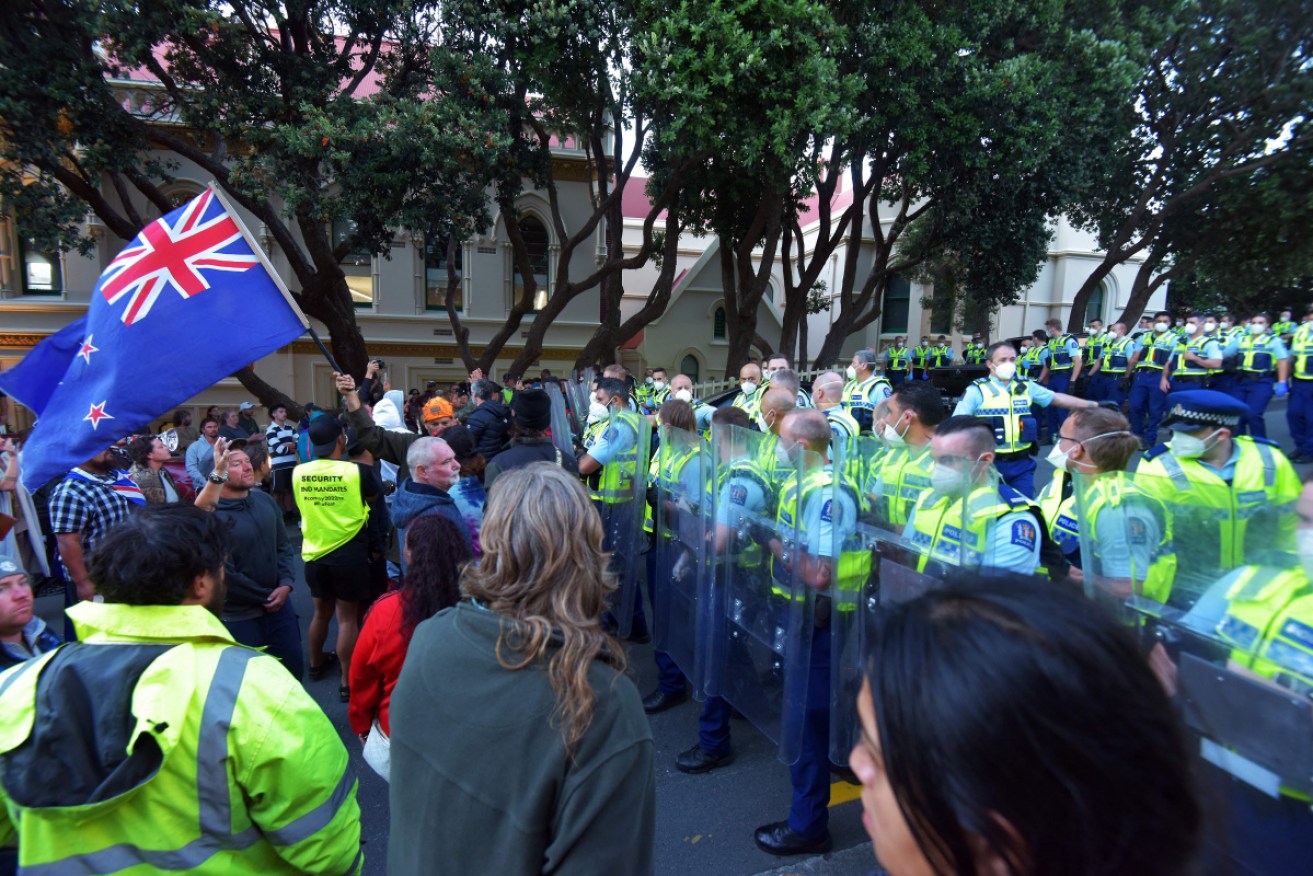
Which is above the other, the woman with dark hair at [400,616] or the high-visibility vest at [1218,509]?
the high-visibility vest at [1218,509]

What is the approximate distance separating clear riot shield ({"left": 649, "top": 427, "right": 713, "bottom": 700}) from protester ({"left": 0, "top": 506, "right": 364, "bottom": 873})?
239 centimetres

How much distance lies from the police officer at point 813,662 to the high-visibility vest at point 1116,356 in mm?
11844

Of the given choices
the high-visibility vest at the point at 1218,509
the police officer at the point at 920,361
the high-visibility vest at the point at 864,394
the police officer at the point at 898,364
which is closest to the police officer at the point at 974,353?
the police officer at the point at 920,361

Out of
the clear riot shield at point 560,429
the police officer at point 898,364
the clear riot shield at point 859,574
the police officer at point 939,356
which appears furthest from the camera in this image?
the police officer at point 898,364

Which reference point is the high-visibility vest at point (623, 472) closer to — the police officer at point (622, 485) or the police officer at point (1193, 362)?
the police officer at point (622, 485)

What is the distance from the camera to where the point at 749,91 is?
35.7 feet

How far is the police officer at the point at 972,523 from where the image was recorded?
2.74 m

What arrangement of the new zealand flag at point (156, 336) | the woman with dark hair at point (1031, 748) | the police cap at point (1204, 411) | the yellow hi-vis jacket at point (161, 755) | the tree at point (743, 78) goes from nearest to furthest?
the woman with dark hair at point (1031, 748), the yellow hi-vis jacket at point (161, 755), the police cap at point (1204, 411), the new zealand flag at point (156, 336), the tree at point (743, 78)

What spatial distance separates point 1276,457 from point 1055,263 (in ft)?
99.0

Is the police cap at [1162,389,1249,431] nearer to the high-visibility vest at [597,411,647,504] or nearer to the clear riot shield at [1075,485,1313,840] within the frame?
the clear riot shield at [1075,485,1313,840]

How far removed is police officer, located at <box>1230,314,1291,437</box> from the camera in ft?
34.7

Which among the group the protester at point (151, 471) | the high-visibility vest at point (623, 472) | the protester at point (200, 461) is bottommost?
the protester at point (200, 461)

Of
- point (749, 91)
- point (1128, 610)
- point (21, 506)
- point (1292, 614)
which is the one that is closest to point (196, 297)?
point (21, 506)

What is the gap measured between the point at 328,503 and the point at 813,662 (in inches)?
123
